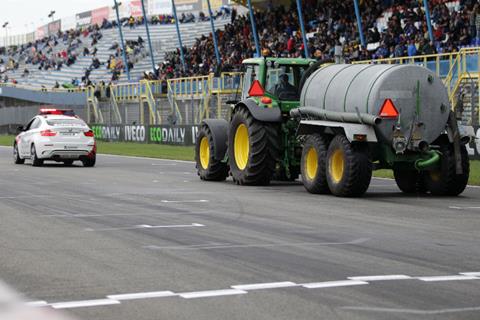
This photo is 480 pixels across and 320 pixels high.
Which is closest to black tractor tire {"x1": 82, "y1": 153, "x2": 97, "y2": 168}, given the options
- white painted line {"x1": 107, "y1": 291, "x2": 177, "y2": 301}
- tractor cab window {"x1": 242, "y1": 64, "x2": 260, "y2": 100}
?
tractor cab window {"x1": 242, "y1": 64, "x2": 260, "y2": 100}

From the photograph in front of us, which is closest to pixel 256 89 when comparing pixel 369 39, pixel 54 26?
pixel 369 39

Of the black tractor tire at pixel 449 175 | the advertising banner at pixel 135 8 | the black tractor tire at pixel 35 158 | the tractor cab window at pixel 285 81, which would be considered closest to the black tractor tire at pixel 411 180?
the black tractor tire at pixel 449 175

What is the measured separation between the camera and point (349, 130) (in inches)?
669

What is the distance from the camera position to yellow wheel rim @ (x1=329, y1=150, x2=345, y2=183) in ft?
56.7

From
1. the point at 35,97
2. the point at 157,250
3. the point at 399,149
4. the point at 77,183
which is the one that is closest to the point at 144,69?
the point at 35,97

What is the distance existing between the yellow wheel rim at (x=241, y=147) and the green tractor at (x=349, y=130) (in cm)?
2

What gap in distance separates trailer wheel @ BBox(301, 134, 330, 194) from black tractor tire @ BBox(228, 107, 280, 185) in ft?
3.43

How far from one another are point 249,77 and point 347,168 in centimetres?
462

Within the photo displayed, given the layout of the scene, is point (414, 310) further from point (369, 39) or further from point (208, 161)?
point (369, 39)

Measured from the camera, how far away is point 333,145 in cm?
1747

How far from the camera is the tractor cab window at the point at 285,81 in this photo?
2012 cm

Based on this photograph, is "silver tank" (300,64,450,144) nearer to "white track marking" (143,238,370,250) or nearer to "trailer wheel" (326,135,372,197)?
"trailer wheel" (326,135,372,197)

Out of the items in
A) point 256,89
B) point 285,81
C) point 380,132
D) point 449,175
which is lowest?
point 449,175

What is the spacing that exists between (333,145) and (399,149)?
1.12m
